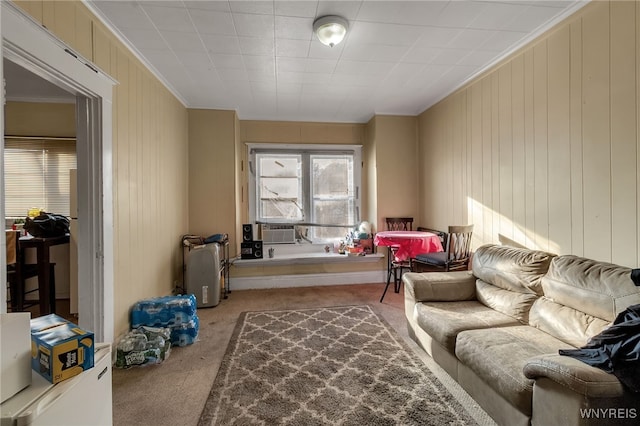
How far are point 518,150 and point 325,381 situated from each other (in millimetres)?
2590

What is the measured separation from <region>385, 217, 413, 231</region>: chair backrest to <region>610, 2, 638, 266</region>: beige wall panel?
2.60m

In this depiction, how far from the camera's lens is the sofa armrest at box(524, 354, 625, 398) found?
1.12 meters

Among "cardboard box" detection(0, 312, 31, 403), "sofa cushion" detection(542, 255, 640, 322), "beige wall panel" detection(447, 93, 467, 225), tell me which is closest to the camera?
"cardboard box" detection(0, 312, 31, 403)

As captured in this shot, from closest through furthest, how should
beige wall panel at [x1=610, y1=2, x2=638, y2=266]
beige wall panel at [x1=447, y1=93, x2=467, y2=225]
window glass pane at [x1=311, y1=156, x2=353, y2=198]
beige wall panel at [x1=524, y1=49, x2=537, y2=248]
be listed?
beige wall panel at [x1=610, y1=2, x2=638, y2=266], beige wall panel at [x1=524, y1=49, x2=537, y2=248], beige wall panel at [x1=447, y1=93, x2=467, y2=225], window glass pane at [x1=311, y1=156, x2=353, y2=198]

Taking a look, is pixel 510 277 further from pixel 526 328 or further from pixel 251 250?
pixel 251 250

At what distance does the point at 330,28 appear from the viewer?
85.4 inches

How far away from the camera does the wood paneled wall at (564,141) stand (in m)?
1.79

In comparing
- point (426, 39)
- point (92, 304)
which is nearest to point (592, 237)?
point (426, 39)

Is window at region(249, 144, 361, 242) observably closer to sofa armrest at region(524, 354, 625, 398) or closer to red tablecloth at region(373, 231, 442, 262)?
red tablecloth at region(373, 231, 442, 262)

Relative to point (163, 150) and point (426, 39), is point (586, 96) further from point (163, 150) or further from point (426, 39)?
point (163, 150)

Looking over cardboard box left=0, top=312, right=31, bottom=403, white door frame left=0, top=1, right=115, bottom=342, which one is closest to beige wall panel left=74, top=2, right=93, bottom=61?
white door frame left=0, top=1, right=115, bottom=342

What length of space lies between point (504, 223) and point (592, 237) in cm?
81

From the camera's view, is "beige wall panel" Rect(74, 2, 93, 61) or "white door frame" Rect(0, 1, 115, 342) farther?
"white door frame" Rect(0, 1, 115, 342)

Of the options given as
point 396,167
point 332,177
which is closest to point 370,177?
point 396,167
